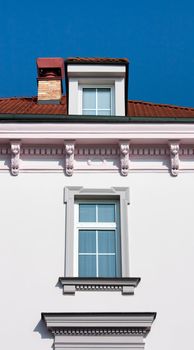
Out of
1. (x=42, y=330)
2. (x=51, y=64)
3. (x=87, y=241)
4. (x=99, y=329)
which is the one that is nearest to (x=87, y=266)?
(x=87, y=241)

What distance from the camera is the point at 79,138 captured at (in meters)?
11.7

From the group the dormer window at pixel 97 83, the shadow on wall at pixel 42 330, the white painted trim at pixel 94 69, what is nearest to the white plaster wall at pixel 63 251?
the shadow on wall at pixel 42 330

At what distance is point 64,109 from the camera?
14227 mm

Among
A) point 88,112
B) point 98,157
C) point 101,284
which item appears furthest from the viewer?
point 88,112

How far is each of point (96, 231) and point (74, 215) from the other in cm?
48

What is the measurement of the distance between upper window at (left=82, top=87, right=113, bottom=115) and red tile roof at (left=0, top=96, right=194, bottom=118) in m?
0.54

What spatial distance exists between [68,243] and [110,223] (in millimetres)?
873

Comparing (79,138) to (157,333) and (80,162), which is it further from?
(157,333)

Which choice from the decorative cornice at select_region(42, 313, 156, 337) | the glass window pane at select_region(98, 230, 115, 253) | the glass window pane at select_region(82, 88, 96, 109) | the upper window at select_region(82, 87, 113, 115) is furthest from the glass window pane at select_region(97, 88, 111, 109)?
the decorative cornice at select_region(42, 313, 156, 337)

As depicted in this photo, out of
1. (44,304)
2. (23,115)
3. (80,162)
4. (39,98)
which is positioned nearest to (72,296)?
(44,304)

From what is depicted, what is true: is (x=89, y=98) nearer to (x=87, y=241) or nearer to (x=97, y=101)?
(x=97, y=101)

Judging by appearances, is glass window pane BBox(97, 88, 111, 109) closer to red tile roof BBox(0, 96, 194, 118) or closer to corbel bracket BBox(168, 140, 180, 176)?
red tile roof BBox(0, 96, 194, 118)

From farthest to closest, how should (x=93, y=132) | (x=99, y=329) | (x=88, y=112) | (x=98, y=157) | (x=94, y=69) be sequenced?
1. (x=94, y=69)
2. (x=88, y=112)
3. (x=98, y=157)
4. (x=93, y=132)
5. (x=99, y=329)

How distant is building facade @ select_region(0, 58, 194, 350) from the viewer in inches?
402
